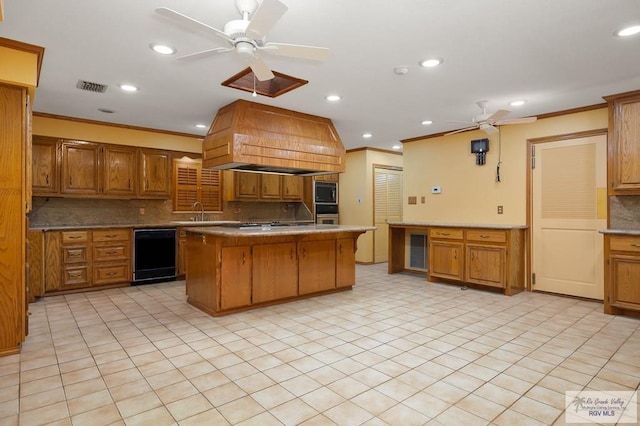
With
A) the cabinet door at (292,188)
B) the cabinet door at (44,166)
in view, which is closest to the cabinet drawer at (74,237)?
the cabinet door at (44,166)

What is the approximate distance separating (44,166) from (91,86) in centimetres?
195

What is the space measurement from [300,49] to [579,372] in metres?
2.98

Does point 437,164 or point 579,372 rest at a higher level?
point 437,164

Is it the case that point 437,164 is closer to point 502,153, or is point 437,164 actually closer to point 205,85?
point 502,153

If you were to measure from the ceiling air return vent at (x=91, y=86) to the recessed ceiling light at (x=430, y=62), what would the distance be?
10.9ft

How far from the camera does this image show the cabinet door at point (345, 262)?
16.2 feet

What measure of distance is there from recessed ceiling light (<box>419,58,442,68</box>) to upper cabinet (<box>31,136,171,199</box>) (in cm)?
449

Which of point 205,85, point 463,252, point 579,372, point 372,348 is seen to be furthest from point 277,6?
point 463,252

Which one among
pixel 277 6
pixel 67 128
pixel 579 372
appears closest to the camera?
pixel 277 6

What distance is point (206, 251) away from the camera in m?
4.00

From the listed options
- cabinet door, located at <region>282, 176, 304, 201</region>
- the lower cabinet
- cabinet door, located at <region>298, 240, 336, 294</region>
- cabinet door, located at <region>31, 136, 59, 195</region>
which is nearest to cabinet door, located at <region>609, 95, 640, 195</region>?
the lower cabinet

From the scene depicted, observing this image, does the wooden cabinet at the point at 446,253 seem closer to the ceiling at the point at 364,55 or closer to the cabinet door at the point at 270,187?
the ceiling at the point at 364,55

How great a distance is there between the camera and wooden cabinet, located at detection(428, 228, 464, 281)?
17.5 feet

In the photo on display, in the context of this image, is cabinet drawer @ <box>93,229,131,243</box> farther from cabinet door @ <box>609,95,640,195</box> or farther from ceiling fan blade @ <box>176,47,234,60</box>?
cabinet door @ <box>609,95,640,195</box>
